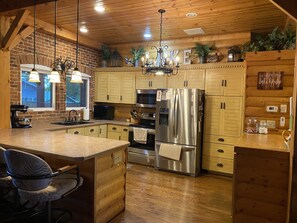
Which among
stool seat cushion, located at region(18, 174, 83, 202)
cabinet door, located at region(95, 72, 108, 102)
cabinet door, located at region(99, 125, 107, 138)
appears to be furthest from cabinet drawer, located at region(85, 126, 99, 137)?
stool seat cushion, located at region(18, 174, 83, 202)

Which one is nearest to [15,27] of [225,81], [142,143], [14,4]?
[14,4]

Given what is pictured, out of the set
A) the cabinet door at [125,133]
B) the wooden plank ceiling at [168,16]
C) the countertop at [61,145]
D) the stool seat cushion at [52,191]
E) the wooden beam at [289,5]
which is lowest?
the stool seat cushion at [52,191]

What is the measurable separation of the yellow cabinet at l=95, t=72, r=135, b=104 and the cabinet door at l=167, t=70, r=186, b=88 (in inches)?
37.6

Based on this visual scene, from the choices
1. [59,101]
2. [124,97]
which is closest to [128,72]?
[124,97]

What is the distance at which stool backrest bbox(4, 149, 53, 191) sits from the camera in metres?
1.88

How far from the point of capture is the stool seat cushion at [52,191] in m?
1.96

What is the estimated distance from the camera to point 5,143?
2.55 m

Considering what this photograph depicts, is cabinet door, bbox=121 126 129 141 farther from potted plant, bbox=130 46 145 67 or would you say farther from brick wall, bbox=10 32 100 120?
potted plant, bbox=130 46 145 67

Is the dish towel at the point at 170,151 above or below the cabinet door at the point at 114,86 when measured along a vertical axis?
below

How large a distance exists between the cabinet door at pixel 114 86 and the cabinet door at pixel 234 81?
250cm

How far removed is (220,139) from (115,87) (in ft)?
9.09

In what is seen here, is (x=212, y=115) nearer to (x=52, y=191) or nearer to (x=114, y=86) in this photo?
(x=114, y=86)

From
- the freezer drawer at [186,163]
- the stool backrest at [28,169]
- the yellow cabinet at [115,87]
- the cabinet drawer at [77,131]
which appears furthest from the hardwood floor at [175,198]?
the yellow cabinet at [115,87]

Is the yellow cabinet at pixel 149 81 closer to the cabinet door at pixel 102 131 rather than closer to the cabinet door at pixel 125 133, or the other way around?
the cabinet door at pixel 125 133
